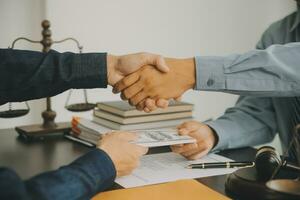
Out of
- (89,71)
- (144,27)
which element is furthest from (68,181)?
(144,27)

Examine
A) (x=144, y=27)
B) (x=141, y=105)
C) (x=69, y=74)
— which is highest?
(x=144, y=27)

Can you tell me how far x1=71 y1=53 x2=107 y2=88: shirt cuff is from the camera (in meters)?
1.26

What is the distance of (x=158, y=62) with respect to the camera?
1.32 meters

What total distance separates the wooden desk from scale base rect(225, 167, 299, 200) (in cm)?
5

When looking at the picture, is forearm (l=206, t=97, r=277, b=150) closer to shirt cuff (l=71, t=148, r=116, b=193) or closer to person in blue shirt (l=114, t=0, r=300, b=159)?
person in blue shirt (l=114, t=0, r=300, b=159)

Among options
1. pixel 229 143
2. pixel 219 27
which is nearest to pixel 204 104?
pixel 219 27

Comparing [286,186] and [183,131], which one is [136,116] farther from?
[286,186]

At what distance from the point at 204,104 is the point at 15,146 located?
1.36 m

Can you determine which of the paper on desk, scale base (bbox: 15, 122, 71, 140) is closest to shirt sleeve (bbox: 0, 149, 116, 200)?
the paper on desk

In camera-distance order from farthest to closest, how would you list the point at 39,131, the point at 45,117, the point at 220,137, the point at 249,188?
the point at 45,117 → the point at 39,131 → the point at 220,137 → the point at 249,188

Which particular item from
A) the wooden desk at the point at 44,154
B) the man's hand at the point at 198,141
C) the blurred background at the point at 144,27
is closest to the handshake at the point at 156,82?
the man's hand at the point at 198,141

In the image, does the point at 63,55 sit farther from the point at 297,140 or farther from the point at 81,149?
the point at 297,140

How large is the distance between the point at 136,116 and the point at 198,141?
0.25 metres

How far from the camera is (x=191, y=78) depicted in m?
1.26
